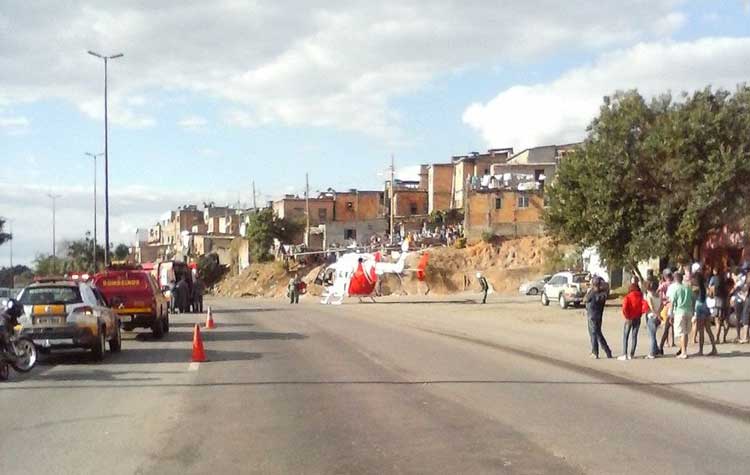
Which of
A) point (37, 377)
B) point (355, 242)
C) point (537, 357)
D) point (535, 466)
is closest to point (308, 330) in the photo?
point (537, 357)

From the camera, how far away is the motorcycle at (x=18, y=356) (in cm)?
1675

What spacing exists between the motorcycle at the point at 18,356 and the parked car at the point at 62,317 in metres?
0.80

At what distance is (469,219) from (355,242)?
18637 millimetres

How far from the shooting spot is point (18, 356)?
→ 686 inches

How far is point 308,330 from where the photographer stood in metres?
29.7

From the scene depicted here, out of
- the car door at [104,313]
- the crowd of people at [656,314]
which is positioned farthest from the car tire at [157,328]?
the crowd of people at [656,314]

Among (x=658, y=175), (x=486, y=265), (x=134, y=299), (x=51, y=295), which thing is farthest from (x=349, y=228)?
(x=51, y=295)

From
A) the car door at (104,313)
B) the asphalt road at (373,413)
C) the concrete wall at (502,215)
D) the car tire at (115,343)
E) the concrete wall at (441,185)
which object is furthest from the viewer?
the concrete wall at (441,185)

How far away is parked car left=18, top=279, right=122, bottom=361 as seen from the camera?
19078 mm

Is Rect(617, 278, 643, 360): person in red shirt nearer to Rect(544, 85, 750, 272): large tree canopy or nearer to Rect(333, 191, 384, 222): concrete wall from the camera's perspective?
Rect(544, 85, 750, 272): large tree canopy

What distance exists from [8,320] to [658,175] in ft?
84.7

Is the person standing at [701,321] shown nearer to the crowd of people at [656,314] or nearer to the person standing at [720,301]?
the crowd of people at [656,314]

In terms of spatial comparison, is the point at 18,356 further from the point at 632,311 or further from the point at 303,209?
the point at 303,209

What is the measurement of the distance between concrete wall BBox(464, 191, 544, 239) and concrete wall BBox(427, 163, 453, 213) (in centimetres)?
2299
